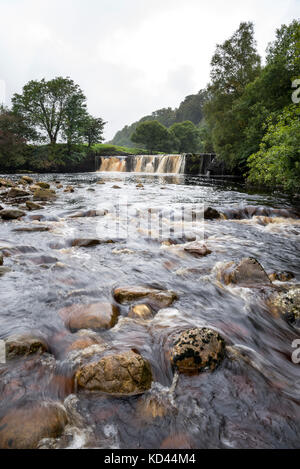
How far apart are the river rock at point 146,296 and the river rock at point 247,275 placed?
3.38 feet

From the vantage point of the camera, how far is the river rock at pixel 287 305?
2650 millimetres

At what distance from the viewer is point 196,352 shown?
75.7 inches

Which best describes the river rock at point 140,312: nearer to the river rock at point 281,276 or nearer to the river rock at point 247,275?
the river rock at point 247,275

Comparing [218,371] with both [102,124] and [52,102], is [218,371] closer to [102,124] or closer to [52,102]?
[52,102]

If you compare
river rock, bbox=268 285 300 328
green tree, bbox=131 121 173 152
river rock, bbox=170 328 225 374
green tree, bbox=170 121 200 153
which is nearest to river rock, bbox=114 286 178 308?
river rock, bbox=170 328 225 374

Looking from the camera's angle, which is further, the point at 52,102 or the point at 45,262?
the point at 52,102

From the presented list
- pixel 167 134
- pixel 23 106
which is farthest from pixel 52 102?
pixel 167 134

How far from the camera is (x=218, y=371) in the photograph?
189 centimetres

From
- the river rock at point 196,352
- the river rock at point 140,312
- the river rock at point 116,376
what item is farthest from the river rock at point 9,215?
the river rock at point 196,352

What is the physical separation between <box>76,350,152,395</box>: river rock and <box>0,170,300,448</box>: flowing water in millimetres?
57

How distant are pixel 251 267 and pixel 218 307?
1001 millimetres

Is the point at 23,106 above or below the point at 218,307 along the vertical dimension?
above

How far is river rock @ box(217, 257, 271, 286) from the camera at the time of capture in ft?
11.0

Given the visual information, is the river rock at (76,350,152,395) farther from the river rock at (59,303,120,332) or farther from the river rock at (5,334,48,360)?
the river rock at (59,303,120,332)
